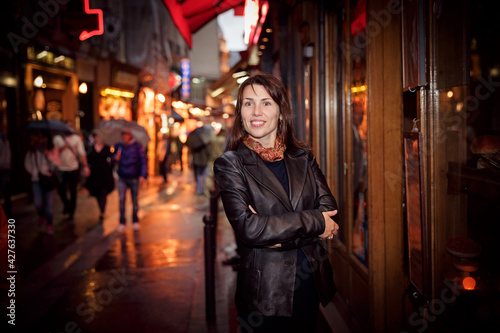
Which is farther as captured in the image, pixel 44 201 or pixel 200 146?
pixel 200 146

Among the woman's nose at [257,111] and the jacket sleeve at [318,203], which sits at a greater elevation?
the woman's nose at [257,111]

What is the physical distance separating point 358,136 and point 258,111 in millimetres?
1902

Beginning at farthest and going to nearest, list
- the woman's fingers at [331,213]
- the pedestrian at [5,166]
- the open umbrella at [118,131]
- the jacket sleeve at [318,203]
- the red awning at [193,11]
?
the open umbrella at [118,131] < the pedestrian at [5,166] < the red awning at [193,11] < the woman's fingers at [331,213] < the jacket sleeve at [318,203]

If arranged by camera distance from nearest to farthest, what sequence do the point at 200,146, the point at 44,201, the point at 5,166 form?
the point at 5,166, the point at 44,201, the point at 200,146

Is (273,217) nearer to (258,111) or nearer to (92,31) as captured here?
(258,111)

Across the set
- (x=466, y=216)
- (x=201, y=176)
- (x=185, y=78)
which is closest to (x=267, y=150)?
(x=466, y=216)

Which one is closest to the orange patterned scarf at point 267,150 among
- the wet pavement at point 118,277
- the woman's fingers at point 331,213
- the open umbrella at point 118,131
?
the woman's fingers at point 331,213

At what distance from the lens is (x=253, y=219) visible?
2045mm

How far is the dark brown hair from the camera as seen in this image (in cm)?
231

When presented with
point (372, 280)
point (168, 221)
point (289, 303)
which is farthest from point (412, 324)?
point (168, 221)

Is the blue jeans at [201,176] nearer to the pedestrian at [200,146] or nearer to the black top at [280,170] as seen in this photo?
the pedestrian at [200,146]

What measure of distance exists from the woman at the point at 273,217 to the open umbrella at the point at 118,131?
20.2 ft

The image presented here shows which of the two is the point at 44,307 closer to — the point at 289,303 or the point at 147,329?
the point at 147,329

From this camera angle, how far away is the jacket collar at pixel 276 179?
2186 millimetres
